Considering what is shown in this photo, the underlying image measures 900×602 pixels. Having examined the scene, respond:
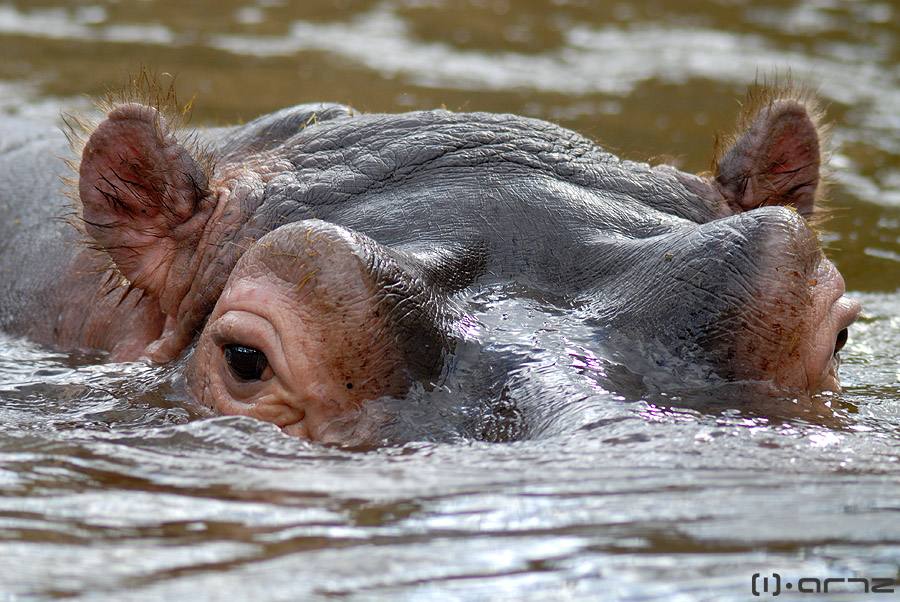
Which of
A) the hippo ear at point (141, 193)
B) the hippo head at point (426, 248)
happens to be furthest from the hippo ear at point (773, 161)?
the hippo ear at point (141, 193)

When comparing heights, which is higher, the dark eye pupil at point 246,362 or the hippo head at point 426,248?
the hippo head at point 426,248

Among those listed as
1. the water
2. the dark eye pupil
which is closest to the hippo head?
the dark eye pupil

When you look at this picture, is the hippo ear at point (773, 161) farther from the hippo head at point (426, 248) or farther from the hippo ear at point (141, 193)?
the hippo ear at point (141, 193)

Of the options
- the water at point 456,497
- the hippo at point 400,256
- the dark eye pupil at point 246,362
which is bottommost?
the water at point 456,497

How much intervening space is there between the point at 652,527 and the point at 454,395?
78 centimetres

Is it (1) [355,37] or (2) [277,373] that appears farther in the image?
(1) [355,37]

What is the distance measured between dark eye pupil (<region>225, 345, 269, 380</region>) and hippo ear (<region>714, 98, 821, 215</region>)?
75.5 inches

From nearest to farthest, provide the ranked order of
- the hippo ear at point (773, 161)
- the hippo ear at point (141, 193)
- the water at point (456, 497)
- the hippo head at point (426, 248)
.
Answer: the water at point (456, 497) < the hippo head at point (426, 248) < the hippo ear at point (141, 193) < the hippo ear at point (773, 161)

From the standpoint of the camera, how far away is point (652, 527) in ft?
7.84

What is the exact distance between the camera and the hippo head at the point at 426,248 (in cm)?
310

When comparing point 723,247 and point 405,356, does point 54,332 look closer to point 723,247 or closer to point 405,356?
point 405,356

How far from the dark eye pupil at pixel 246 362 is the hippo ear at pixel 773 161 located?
75.5 inches

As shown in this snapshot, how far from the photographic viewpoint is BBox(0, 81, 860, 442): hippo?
3.10 meters

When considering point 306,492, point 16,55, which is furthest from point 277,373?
point 16,55
